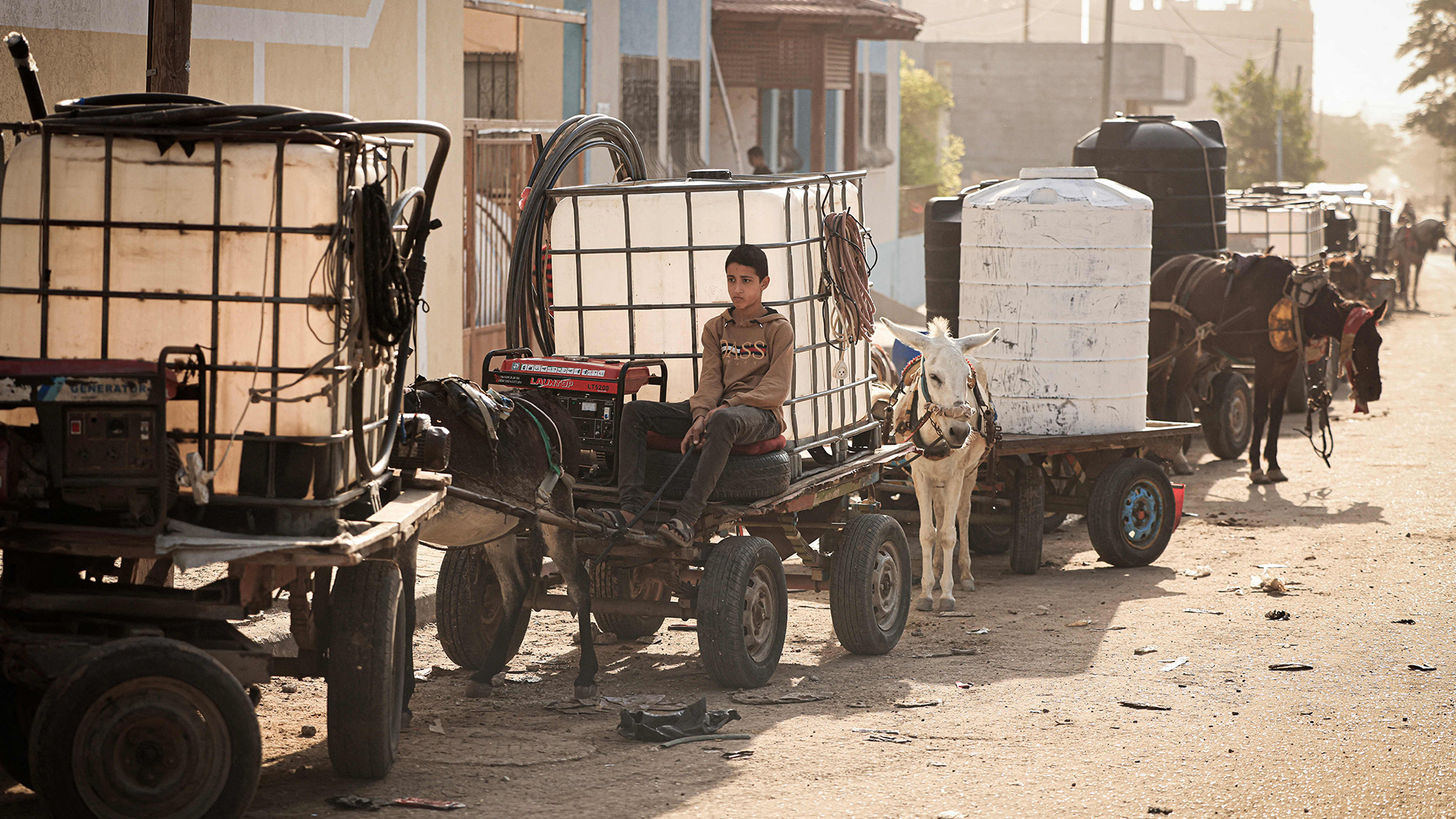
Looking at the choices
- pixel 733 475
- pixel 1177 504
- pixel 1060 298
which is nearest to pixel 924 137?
pixel 1177 504

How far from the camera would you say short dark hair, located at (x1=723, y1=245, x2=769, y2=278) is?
7.09m

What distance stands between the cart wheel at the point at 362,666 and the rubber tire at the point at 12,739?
3.28 feet

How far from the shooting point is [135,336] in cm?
490

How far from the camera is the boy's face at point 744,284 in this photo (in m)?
7.11

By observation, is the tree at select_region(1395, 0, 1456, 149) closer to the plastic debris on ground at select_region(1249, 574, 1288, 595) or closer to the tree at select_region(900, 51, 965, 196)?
the tree at select_region(900, 51, 965, 196)

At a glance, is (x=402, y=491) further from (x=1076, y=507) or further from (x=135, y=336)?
(x=1076, y=507)

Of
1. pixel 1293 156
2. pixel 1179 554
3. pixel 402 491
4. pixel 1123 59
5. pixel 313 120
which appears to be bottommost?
pixel 1179 554

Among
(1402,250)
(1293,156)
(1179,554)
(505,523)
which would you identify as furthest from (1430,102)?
(505,523)

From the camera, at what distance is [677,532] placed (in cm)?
694

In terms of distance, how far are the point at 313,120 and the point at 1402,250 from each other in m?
36.6

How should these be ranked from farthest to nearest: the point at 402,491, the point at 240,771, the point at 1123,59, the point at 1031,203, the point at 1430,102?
the point at 1430,102 < the point at 1123,59 < the point at 1031,203 < the point at 402,491 < the point at 240,771

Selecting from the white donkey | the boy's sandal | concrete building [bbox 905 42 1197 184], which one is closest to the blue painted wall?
the white donkey

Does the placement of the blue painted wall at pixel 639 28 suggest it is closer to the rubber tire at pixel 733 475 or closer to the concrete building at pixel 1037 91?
the rubber tire at pixel 733 475

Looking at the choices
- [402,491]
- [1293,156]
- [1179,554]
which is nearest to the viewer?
[402,491]
